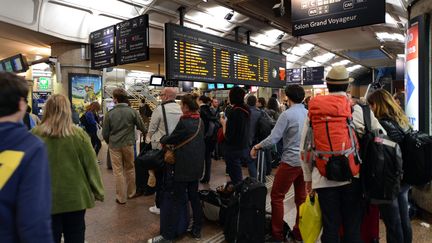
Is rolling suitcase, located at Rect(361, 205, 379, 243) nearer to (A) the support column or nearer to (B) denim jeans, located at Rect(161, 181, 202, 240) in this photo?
(B) denim jeans, located at Rect(161, 181, 202, 240)

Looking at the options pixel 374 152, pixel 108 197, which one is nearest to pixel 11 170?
pixel 374 152

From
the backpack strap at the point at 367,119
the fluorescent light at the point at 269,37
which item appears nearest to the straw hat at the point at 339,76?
the backpack strap at the point at 367,119

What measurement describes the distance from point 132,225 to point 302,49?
10965mm

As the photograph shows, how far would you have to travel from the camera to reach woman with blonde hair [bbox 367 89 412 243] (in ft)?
8.77

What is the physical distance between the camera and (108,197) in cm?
513

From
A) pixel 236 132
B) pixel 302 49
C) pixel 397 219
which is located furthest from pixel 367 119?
pixel 302 49

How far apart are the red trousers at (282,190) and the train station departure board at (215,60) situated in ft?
9.87

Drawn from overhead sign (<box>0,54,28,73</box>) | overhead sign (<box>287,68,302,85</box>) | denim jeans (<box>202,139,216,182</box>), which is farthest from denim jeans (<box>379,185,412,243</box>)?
overhead sign (<box>287,68,302,85</box>)

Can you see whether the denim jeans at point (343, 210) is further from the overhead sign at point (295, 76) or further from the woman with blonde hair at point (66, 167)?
the overhead sign at point (295, 76)

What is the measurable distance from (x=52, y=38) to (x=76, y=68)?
869 millimetres

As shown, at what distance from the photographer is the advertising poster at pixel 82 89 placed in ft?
27.1

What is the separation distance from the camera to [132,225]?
3963 millimetres

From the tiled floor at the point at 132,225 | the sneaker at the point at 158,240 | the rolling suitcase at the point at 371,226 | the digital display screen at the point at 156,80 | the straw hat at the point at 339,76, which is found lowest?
the tiled floor at the point at 132,225

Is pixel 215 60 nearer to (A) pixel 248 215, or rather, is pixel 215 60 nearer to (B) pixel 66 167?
(A) pixel 248 215
